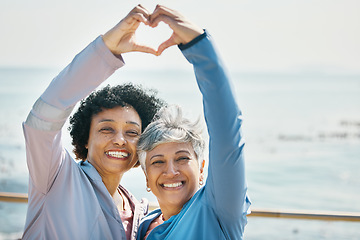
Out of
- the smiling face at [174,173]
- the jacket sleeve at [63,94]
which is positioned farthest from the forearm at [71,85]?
the smiling face at [174,173]

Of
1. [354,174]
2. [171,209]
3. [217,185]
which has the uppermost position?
[217,185]

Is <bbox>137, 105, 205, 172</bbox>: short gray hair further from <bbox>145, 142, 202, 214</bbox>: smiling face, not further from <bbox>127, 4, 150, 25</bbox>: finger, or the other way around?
<bbox>127, 4, 150, 25</bbox>: finger

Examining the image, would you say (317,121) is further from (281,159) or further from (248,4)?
(248,4)

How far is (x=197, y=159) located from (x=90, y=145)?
512 mm

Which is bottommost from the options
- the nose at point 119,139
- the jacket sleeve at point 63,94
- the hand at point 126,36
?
the nose at point 119,139

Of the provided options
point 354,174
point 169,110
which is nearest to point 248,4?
point 354,174

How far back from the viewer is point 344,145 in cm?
1386

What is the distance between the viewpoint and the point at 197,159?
1.84 m

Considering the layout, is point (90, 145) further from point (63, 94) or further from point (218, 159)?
point (218, 159)

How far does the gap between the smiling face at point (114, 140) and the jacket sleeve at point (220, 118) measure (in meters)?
0.62

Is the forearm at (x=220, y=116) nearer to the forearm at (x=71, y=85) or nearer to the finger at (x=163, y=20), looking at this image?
the finger at (x=163, y=20)

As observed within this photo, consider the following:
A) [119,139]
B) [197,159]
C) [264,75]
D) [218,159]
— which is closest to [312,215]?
[197,159]

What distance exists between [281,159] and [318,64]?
13.4 feet

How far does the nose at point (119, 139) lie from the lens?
6.42ft
